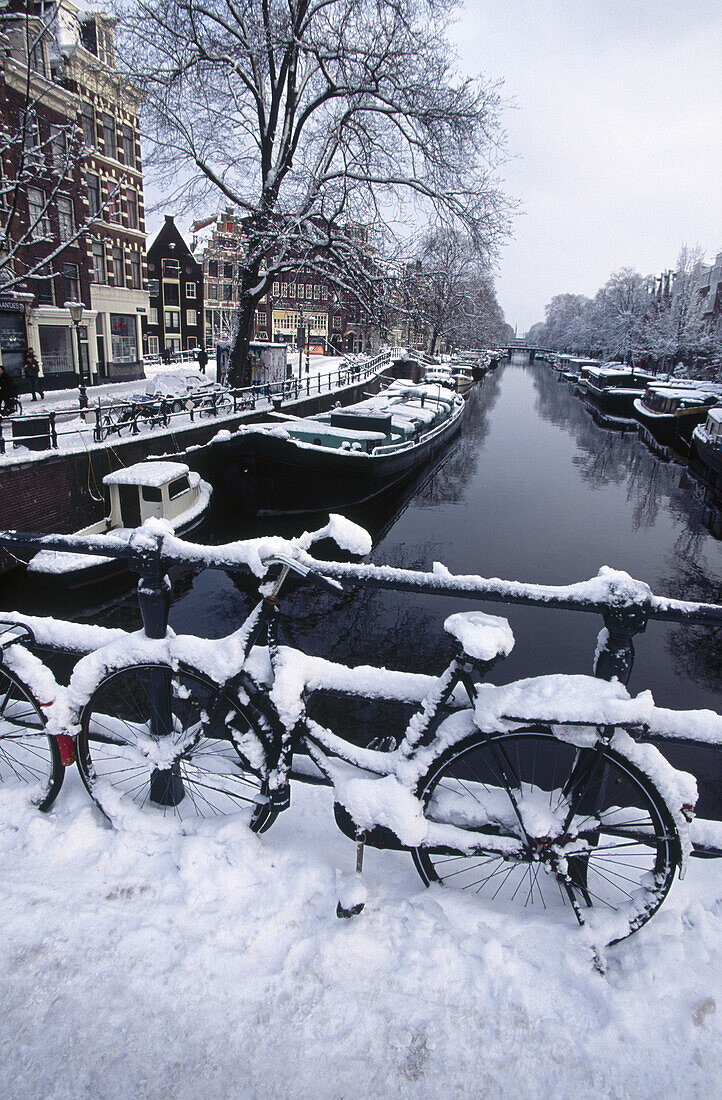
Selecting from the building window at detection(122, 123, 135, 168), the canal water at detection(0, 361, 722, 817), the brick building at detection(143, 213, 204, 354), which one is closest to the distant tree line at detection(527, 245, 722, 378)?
the canal water at detection(0, 361, 722, 817)

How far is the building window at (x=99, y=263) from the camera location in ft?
88.7

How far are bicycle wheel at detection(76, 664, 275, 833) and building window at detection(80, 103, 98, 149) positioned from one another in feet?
95.6

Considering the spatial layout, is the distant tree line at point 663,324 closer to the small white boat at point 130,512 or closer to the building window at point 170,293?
the building window at point 170,293

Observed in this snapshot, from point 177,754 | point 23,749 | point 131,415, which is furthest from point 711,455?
point 23,749

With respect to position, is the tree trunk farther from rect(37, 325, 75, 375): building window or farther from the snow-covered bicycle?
the snow-covered bicycle

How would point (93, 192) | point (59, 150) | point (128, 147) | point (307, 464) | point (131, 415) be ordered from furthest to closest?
point (128, 147), point (93, 192), point (59, 150), point (307, 464), point (131, 415)

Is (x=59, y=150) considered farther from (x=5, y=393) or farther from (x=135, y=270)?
(x=5, y=393)

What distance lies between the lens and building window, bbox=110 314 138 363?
28.1 metres

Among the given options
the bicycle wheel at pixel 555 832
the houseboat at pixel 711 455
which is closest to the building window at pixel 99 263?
the houseboat at pixel 711 455

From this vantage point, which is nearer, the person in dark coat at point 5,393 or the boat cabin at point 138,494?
the boat cabin at point 138,494

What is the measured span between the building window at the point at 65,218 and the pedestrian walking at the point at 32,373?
565cm

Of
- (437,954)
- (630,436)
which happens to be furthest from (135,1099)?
(630,436)

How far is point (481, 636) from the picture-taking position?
6.17 ft

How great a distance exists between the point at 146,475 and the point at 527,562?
30.2 ft
